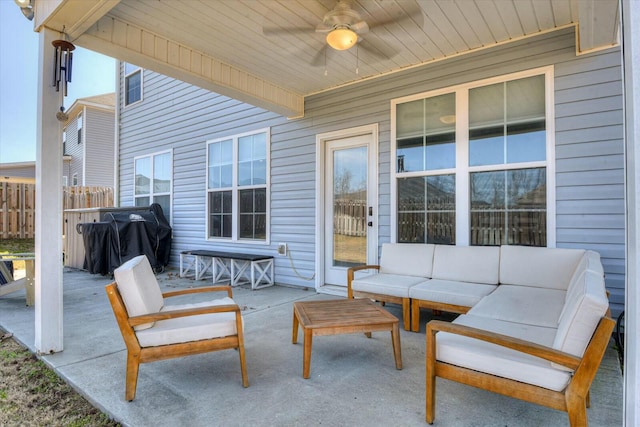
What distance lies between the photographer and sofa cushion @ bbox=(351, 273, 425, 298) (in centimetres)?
351

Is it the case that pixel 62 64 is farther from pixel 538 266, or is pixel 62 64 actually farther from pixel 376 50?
pixel 538 266

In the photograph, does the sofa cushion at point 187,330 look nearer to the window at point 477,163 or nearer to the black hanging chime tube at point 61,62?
the black hanging chime tube at point 61,62

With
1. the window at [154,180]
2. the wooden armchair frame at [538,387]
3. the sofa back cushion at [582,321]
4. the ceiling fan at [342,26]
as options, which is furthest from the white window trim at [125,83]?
the sofa back cushion at [582,321]

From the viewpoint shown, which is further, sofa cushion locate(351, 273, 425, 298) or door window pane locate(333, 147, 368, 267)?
door window pane locate(333, 147, 368, 267)

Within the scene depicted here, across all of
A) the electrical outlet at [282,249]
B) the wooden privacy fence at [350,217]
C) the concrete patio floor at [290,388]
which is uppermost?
the wooden privacy fence at [350,217]

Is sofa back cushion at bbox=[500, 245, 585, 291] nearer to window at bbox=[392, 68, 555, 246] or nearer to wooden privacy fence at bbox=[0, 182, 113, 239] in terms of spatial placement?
window at bbox=[392, 68, 555, 246]

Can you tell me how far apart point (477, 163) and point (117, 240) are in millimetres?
6007

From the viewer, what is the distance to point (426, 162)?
4.30 meters

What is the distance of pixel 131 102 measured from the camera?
28.0ft

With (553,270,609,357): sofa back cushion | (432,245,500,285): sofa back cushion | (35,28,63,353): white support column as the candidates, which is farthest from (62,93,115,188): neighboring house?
(553,270,609,357): sofa back cushion

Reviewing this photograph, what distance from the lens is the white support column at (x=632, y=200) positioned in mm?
812

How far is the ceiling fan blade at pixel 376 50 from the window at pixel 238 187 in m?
2.66

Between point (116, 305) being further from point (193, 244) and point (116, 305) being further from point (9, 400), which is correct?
point (193, 244)

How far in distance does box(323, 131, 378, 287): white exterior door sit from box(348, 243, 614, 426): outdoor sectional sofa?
2.25 feet
